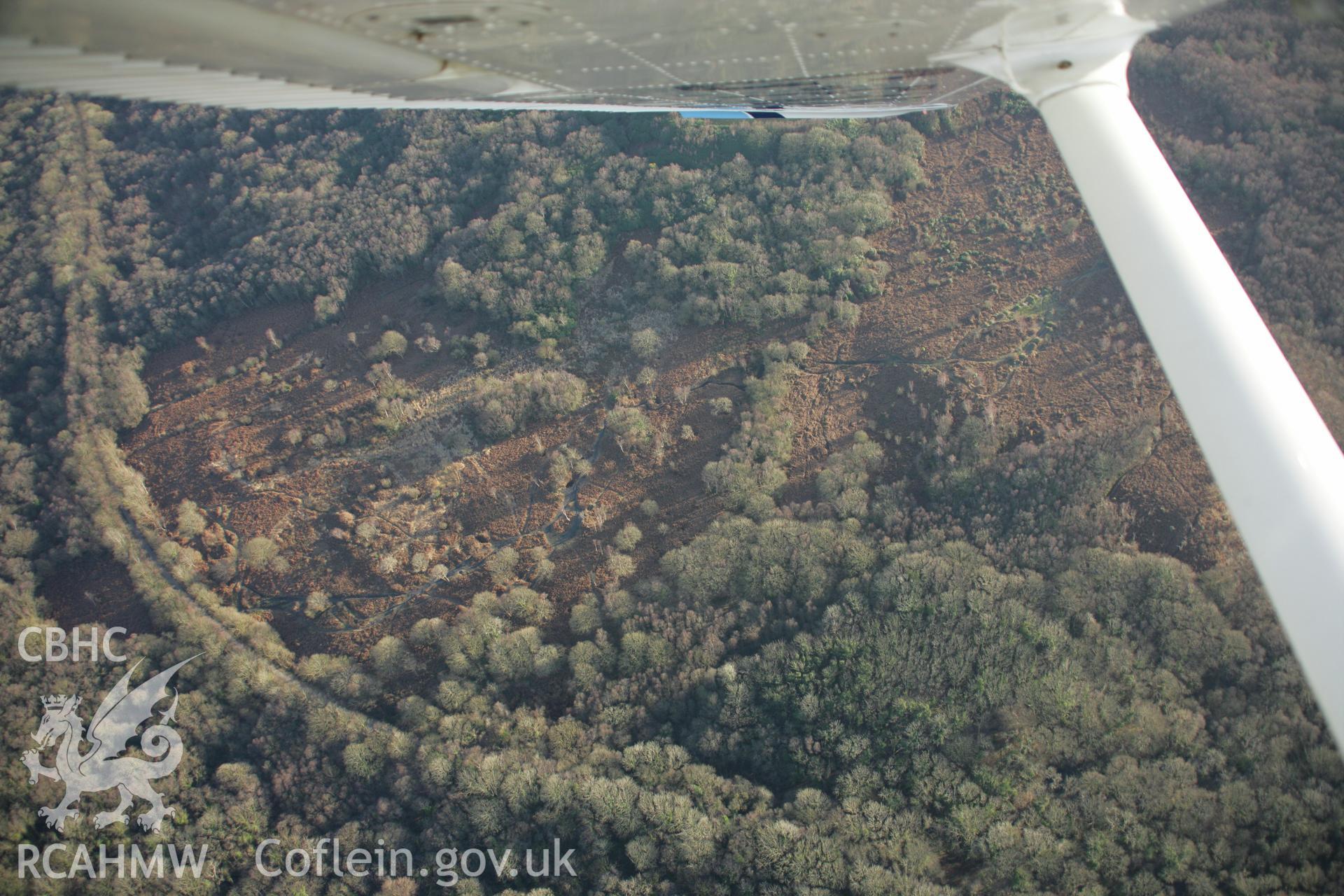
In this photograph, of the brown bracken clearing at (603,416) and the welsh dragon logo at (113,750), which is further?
the brown bracken clearing at (603,416)

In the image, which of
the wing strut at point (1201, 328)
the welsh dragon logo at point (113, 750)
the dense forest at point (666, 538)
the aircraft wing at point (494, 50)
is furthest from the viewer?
the welsh dragon logo at point (113, 750)

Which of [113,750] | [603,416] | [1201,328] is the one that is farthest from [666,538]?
[1201,328]

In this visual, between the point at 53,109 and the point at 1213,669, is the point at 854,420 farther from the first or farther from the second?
the point at 53,109

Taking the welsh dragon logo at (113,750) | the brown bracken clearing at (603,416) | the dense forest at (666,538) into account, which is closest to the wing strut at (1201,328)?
the dense forest at (666,538)

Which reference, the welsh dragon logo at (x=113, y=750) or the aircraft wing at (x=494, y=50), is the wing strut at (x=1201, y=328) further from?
the welsh dragon logo at (x=113, y=750)

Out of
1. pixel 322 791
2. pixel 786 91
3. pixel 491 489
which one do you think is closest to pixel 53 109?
pixel 491 489

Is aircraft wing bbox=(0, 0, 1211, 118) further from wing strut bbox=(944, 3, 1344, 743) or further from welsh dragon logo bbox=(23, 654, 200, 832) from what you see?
welsh dragon logo bbox=(23, 654, 200, 832)

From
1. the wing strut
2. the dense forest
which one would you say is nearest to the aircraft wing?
the wing strut
